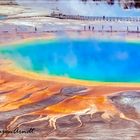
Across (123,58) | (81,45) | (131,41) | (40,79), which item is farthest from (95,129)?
(131,41)

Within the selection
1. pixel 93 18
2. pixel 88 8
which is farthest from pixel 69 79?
pixel 88 8

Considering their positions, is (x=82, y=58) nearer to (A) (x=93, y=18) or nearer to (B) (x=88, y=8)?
(A) (x=93, y=18)

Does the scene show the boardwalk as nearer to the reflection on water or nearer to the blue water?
the reflection on water

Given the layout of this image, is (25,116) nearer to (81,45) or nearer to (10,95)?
(10,95)

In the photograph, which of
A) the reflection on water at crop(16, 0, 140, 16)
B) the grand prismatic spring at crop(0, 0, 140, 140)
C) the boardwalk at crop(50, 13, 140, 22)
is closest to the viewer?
the grand prismatic spring at crop(0, 0, 140, 140)

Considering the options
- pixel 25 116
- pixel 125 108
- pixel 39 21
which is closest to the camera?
pixel 25 116

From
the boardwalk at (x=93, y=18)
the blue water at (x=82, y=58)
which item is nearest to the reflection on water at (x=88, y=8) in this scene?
Result: the boardwalk at (x=93, y=18)

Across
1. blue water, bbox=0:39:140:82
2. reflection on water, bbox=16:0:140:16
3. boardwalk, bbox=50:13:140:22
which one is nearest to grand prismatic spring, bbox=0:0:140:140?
blue water, bbox=0:39:140:82
